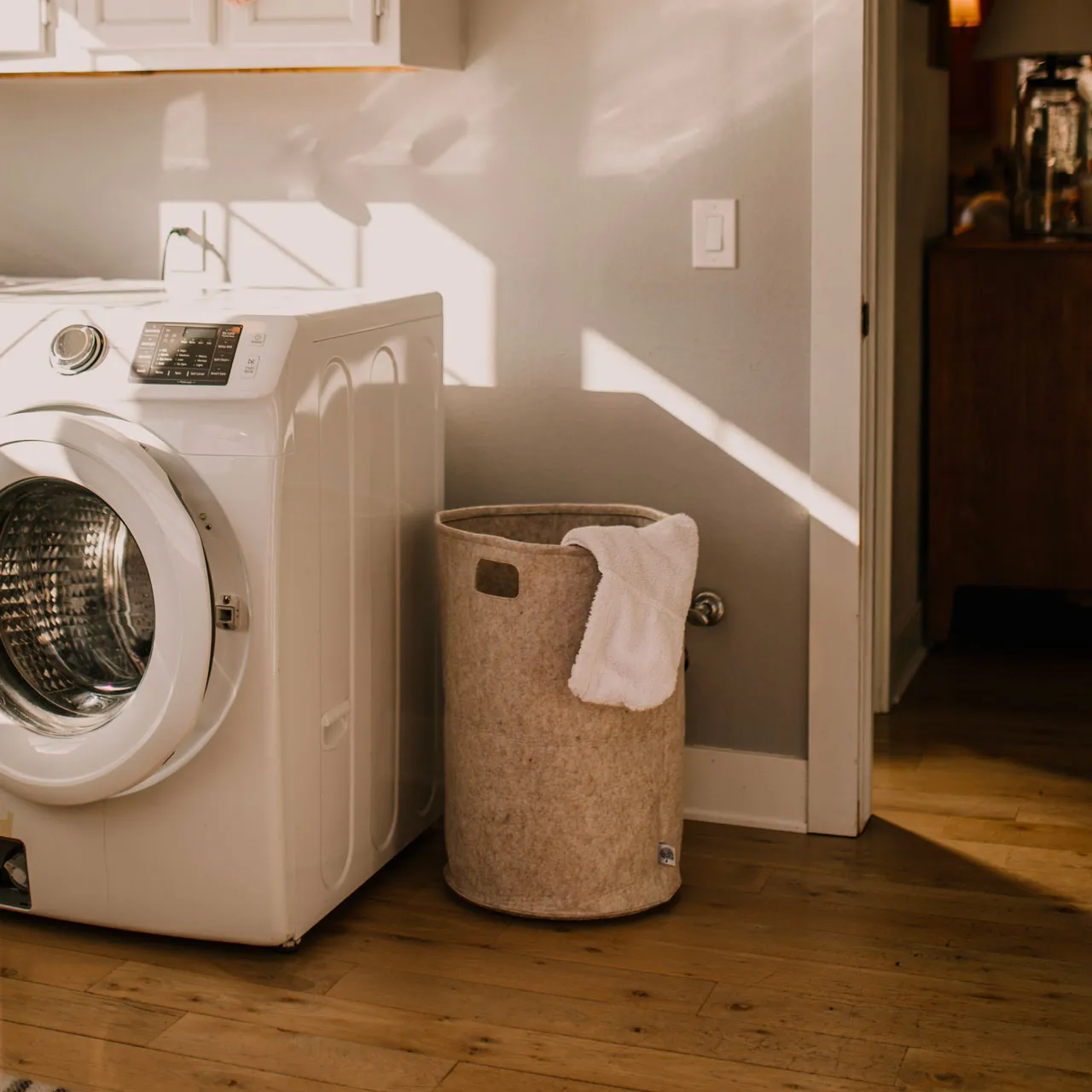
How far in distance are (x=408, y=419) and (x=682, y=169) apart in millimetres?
625

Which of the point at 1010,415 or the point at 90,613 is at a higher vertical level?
the point at 1010,415

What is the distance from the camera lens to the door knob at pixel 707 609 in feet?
8.31

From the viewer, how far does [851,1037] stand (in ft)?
6.09

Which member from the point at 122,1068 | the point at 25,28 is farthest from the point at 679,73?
the point at 122,1068

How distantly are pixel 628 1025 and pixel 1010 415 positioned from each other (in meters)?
2.21

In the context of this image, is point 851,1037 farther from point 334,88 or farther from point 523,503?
point 334,88

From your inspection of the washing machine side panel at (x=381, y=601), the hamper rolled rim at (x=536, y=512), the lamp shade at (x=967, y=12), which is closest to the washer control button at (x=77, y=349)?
the washing machine side panel at (x=381, y=601)

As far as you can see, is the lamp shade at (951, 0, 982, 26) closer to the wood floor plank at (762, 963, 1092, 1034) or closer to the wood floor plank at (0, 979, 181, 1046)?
the wood floor plank at (762, 963, 1092, 1034)

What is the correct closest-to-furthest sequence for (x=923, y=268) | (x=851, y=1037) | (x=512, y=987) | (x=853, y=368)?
(x=851, y=1037) → (x=512, y=987) → (x=853, y=368) → (x=923, y=268)

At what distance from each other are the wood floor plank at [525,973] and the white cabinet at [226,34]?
136 centimetres

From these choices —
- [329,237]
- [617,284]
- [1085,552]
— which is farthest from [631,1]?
[1085,552]

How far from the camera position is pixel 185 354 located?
196 cm

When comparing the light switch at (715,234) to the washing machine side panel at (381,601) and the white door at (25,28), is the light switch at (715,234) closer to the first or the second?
the washing machine side panel at (381,601)

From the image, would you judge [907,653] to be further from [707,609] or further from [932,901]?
[932,901]
